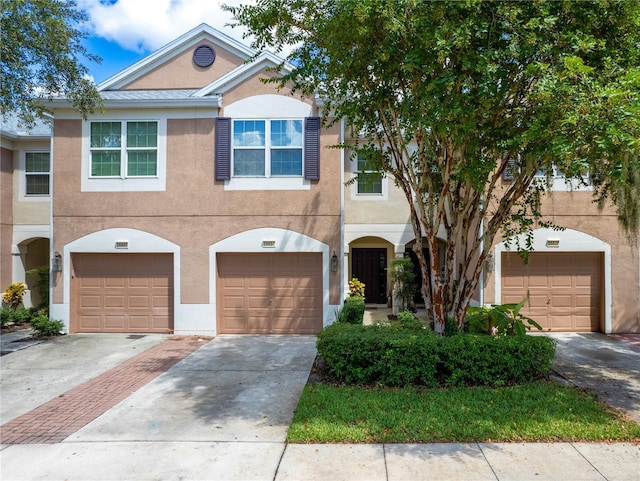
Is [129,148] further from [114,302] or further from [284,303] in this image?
[284,303]

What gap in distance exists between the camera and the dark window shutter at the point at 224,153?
10208mm

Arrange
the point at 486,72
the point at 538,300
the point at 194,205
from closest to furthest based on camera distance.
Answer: the point at 486,72 < the point at 194,205 < the point at 538,300

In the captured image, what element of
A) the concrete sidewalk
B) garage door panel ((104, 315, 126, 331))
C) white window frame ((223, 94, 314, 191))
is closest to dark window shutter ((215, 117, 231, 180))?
white window frame ((223, 94, 314, 191))

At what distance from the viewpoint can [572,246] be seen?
10211 millimetres

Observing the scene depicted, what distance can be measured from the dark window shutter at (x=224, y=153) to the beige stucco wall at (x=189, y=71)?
3.76 meters

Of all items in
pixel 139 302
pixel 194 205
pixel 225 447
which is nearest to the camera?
pixel 225 447

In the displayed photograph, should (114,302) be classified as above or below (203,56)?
below

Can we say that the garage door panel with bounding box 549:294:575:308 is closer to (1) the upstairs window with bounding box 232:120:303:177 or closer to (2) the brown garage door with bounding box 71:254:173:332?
(1) the upstairs window with bounding box 232:120:303:177

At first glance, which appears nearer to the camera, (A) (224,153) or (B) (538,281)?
(A) (224,153)

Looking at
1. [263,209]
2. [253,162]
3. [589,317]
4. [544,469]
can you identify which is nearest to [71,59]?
[253,162]

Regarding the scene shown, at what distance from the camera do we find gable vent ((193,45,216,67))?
42.5ft

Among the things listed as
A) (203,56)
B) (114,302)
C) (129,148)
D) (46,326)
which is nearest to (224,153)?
(129,148)

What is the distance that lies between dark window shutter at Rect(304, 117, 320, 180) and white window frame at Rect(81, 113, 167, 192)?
382cm

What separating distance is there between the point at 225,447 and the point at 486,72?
18.6 feet
